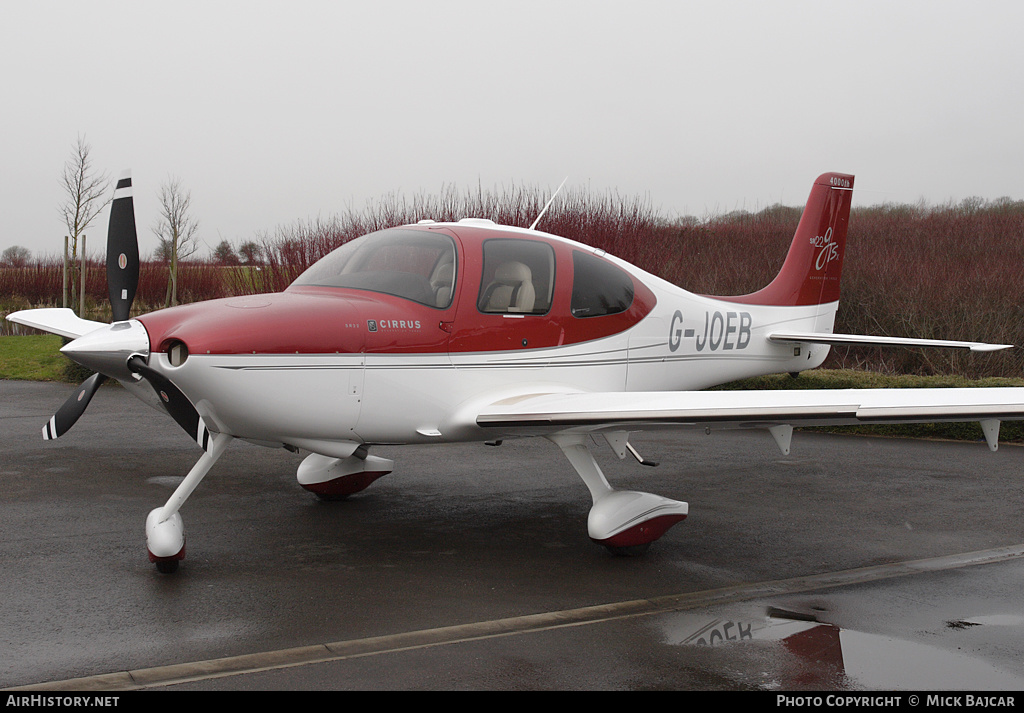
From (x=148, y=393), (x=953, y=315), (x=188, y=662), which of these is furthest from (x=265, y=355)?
(x=953, y=315)

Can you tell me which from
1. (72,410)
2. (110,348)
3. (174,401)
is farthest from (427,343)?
(72,410)

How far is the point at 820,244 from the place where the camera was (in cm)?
935

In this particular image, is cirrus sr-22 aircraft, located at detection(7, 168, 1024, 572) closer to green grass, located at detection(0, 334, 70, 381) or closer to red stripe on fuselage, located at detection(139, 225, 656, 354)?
red stripe on fuselage, located at detection(139, 225, 656, 354)

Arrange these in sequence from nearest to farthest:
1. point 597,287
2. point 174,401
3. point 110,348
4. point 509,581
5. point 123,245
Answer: point 110,348 < point 174,401 < point 509,581 < point 123,245 < point 597,287

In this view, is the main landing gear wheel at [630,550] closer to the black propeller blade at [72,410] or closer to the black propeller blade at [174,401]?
the black propeller blade at [174,401]

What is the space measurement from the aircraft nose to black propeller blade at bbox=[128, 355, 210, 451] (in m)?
0.06

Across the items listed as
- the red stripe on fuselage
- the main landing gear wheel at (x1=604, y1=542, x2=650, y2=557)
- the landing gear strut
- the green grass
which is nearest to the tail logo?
the red stripe on fuselage

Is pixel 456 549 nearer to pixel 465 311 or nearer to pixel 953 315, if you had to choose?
pixel 465 311

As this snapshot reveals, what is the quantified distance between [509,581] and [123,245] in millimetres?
3202

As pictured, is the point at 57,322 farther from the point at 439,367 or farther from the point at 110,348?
the point at 439,367

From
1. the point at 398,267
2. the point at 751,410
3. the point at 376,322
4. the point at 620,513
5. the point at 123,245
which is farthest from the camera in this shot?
the point at 398,267

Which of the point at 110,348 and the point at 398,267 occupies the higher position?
the point at 398,267

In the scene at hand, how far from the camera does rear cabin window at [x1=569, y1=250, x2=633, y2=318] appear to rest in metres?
6.45

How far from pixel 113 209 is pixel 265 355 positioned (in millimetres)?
1528
